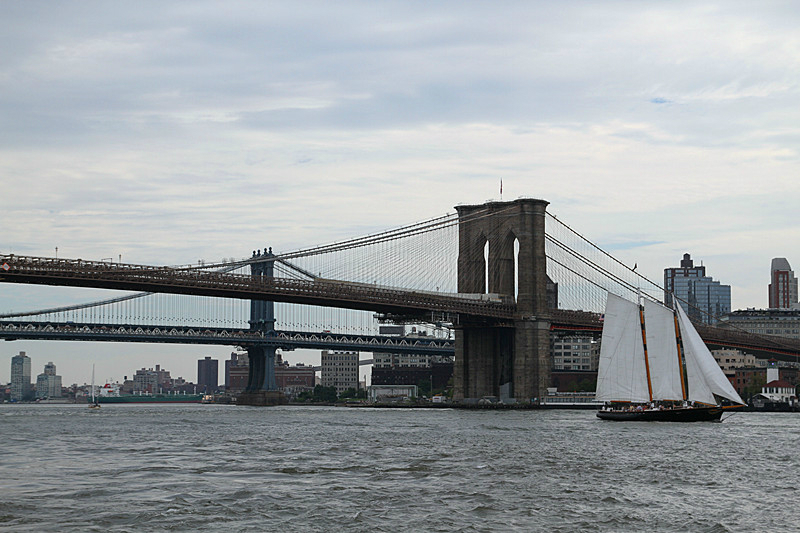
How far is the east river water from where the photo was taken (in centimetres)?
2030

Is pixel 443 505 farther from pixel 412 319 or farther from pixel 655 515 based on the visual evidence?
pixel 412 319

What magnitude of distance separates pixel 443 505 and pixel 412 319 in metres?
54.2

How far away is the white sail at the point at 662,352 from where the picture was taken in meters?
59.8

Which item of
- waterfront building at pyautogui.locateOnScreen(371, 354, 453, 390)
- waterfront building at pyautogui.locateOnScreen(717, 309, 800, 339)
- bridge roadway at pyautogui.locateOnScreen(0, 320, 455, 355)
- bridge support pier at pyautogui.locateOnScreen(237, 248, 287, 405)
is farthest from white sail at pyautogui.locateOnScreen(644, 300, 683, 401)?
waterfront building at pyautogui.locateOnScreen(717, 309, 800, 339)

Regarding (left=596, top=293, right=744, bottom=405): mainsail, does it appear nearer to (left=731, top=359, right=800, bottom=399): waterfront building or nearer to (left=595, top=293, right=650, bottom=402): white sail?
(left=595, top=293, right=650, bottom=402): white sail

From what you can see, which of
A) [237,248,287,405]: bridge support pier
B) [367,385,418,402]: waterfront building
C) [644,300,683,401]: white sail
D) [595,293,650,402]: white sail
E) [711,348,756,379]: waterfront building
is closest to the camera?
[644,300,683,401]: white sail

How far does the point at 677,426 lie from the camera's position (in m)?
53.4

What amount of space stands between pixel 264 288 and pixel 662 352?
23433 millimetres

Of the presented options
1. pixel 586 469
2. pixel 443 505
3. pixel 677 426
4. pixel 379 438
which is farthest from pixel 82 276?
pixel 443 505

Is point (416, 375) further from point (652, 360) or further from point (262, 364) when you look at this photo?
point (652, 360)

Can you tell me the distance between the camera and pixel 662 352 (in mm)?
60438

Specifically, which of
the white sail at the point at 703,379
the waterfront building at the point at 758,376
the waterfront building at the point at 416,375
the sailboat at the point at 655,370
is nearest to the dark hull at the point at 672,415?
the sailboat at the point at 655,370

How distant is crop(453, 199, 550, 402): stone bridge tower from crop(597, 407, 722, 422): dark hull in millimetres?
20048

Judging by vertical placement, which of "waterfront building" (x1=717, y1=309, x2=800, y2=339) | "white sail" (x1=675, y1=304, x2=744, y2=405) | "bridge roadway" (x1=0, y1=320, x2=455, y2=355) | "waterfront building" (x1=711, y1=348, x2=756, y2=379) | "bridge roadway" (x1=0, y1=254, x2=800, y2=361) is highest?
"waterfront building" (x1=717, y1=309, x2=800, y2=339)
